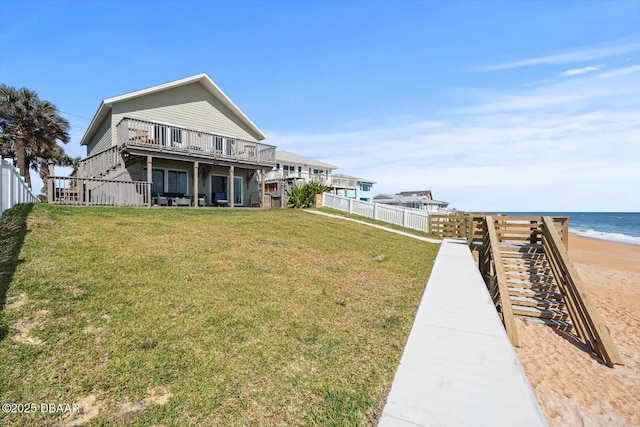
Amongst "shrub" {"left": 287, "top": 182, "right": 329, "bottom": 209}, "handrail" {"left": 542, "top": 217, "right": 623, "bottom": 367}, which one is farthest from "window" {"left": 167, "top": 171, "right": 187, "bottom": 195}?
"handrail" {"left": 542, "top": 217, "right": 623, "bottom": 367}

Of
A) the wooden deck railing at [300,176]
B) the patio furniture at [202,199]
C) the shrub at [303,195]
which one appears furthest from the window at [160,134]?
the shrub at [303,195]

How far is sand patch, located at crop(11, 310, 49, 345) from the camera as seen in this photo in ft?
9.55

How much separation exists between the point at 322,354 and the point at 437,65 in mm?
14289

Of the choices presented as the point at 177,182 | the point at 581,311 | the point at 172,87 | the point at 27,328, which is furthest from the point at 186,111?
the point at 581,311

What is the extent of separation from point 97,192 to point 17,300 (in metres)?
10.3

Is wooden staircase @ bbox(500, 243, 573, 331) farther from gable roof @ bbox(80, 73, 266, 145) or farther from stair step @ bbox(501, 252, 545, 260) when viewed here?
gable roof @ bbox(80, 73, 266, 145)

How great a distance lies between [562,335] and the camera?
6141 mm

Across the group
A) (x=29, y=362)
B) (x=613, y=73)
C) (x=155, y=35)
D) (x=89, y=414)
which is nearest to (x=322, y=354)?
(x=89, y=414)

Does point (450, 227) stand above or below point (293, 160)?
below

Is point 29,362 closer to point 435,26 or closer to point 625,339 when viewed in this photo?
point 625,339

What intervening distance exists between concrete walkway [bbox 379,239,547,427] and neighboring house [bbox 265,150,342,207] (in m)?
16.9

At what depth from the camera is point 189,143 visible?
1497cm

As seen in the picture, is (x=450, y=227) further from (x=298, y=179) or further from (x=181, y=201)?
(x=181, y=201)

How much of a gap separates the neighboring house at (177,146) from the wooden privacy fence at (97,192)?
95 mm
